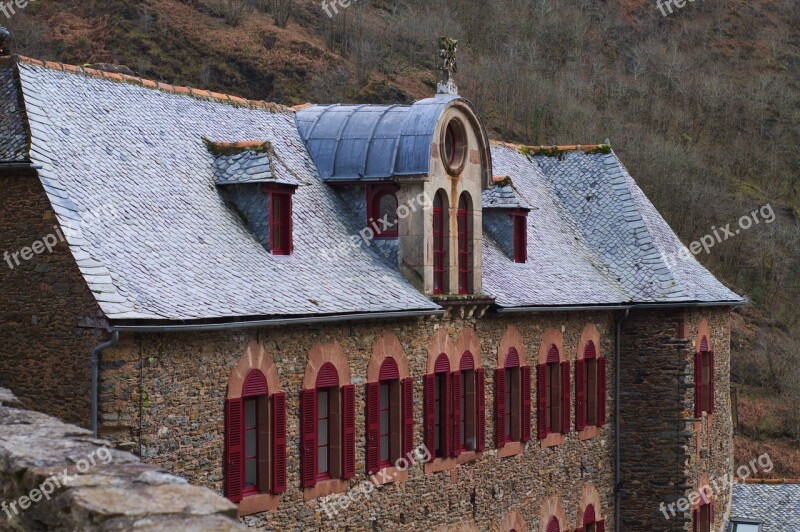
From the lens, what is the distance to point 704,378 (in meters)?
30.8

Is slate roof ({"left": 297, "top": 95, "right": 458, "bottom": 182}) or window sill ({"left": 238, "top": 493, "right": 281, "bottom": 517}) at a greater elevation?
slate roof ({"left": 297, "top": 95, "right": 458, "bottom": 182})

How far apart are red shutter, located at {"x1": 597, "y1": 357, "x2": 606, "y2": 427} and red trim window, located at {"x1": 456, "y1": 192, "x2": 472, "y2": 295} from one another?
6175 millimetres

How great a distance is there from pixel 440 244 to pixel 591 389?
286 inches

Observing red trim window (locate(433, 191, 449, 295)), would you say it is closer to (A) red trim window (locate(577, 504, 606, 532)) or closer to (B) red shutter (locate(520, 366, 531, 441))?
(B) red shutter (locate(520, 366, 531, 441))

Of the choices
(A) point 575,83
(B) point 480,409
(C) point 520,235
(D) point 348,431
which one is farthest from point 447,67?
(A) point 575,83

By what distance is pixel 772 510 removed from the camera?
32.5 meters

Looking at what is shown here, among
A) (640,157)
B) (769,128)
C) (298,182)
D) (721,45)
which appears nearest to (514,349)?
(298,182)

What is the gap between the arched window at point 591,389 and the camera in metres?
28.4

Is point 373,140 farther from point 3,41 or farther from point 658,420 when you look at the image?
point 658,420

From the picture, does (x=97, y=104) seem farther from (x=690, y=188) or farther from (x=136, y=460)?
(x=690, y=188)

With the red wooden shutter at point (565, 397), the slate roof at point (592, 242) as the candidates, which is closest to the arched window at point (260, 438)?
the slate roof at point (592, 242)

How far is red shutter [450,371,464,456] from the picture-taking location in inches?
917

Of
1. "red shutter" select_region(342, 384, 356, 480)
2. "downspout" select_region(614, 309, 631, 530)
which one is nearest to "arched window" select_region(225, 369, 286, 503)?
"red shutter" select_region(342, 384, 356, 480)

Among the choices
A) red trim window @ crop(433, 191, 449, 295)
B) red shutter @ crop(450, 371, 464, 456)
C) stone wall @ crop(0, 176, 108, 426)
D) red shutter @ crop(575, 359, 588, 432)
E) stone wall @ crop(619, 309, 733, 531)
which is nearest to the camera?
stone wall @ crop(0, 176, 108, 426)
